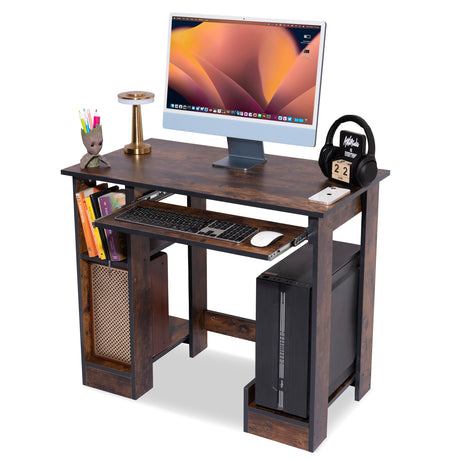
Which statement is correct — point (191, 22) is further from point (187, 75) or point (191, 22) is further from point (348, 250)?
point (348, 250)

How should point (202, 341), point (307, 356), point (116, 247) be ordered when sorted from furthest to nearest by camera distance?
point (202, 341) < point (116, 247) < point (307, 356)

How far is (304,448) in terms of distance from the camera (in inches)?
167

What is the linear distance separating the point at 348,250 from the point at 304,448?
3.03ft

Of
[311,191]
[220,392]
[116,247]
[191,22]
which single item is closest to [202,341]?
[220,392]

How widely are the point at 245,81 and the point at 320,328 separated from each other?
1.18m

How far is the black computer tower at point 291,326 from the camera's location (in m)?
4.11

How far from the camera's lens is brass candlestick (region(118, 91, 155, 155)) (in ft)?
15.2

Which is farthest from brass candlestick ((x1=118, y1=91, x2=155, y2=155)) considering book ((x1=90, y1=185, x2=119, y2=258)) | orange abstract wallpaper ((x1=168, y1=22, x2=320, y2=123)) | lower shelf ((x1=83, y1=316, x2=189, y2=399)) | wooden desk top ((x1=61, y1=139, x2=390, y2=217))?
lower shelf ((x1=83, y1=316, x2=189, y2=399))

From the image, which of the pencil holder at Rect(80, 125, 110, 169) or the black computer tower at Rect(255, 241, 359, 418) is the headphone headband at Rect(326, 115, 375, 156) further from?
the pencil holder at Rect(80, 125, 110, 169)

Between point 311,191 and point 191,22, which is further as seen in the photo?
point 191,22

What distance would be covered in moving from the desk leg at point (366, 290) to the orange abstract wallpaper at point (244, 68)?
1.58ft

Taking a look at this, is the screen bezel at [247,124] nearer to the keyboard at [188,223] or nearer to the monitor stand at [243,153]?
the monitor stand at [243,153]

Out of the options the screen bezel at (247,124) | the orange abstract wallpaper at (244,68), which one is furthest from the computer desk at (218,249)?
the orange abstract wallpaper at (244,68)

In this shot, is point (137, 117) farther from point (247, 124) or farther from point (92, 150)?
point (247, 124)
